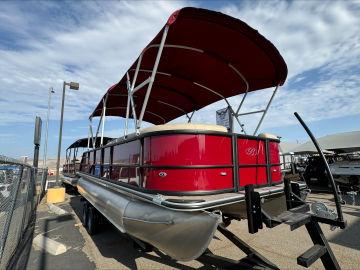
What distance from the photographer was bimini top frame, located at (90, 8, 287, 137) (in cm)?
367

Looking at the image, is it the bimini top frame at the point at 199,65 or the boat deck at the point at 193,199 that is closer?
the boat deck at the point at 193,199

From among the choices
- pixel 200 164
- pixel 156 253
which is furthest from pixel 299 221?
pixel 156 253

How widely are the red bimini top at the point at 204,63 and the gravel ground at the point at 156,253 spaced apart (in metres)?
2.96

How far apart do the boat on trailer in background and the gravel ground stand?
2.43ft

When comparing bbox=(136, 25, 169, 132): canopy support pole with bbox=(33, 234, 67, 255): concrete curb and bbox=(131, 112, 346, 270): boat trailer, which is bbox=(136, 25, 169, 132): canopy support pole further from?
bbox=(33, 234, 67, 255): concrete curb

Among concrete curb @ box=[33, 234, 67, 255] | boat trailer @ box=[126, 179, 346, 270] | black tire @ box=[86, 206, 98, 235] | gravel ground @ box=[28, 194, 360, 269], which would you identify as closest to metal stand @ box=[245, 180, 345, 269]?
boat trailer @ box=[126, 179, 346, 270]

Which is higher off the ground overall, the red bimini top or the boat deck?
the red bimini top

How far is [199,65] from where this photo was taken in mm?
4992

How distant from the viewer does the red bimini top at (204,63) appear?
3753mm

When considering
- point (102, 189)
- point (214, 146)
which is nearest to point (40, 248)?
point (102, 189)

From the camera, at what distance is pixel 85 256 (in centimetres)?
477

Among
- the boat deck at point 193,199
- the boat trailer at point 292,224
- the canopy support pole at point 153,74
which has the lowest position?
the boat trailer at point 292,224

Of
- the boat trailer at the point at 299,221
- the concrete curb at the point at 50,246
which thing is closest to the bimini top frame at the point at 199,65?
the boat trailer at the point at 299,221

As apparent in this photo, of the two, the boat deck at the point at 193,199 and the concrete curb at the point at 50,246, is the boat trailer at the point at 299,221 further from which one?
the concrete curb at the point at 50,246
